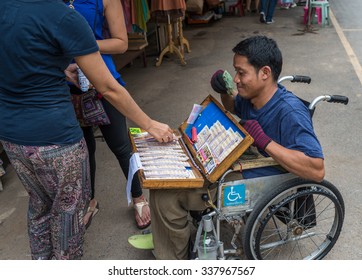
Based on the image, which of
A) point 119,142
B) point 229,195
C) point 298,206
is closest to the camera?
point 229,195

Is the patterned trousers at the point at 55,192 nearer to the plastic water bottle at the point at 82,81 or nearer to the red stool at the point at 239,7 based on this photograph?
the plastic water bottle at the point at 82,81

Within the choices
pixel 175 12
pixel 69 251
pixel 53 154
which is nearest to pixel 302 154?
pixel 53 154

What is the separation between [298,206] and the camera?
6.52 ft

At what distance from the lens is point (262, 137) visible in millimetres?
1685

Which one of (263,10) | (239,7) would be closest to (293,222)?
(263,10)

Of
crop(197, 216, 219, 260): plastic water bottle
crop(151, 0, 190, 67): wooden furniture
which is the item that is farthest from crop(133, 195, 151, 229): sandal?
crop(151, 0, 190, 67): wooden furniture

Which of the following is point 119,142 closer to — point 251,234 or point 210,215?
point 210,215

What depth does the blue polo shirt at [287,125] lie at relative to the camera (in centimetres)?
171

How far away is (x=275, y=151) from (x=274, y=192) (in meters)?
0.22

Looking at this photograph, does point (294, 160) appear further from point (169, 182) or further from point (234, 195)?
point (169, 182)

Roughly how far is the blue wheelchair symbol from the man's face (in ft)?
1.61

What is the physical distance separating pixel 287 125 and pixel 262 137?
0.19 m

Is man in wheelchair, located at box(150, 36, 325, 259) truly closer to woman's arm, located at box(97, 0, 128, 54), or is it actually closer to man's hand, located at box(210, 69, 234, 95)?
man's hand, located at box(210, 69, 234, 95)

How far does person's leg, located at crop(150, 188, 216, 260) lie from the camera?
5.99ft
